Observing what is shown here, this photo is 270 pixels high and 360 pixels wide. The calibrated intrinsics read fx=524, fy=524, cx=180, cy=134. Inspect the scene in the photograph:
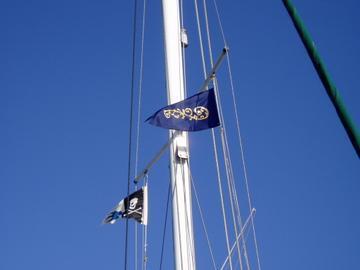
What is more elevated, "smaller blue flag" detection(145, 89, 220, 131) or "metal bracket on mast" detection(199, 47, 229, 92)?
"metal bracket on mast" detection(199, 47, 229, 92)

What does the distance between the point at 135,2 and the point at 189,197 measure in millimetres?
5149

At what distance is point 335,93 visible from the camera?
7.97 ft

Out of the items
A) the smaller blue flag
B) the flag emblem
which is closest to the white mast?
the smaller blue flag

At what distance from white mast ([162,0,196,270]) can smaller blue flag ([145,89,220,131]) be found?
198 millimetres

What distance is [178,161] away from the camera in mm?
8133

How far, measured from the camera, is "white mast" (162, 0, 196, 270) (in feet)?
24.4

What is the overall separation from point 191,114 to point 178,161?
1.01 m

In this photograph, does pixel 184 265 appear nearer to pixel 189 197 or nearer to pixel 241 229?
pixel 189 197

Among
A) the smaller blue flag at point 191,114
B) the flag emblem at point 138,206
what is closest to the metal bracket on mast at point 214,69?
the smaller blue flag at point 191,114

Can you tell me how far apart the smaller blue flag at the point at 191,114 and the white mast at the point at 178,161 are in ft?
0.65

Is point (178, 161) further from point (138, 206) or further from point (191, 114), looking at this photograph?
point (138, 206)

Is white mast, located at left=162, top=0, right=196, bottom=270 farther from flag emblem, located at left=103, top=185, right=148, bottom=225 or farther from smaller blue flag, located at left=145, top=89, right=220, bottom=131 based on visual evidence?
flag emblem, located at left=103, top=185, right=148, bottom=225

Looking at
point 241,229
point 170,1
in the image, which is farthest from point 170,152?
point 170,1

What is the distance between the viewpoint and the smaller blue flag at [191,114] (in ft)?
28.2
